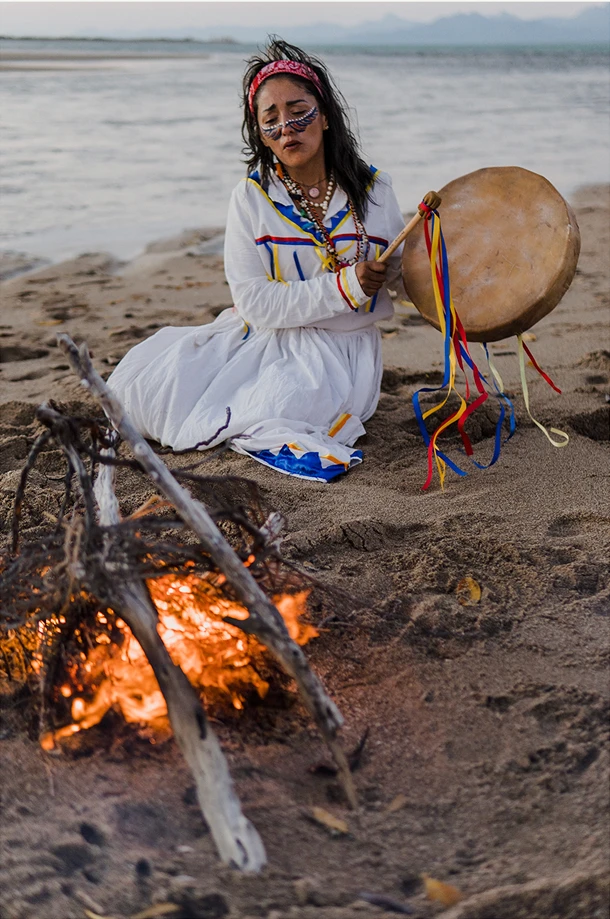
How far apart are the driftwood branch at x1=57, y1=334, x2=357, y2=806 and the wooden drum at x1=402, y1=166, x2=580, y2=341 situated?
5.35 ft

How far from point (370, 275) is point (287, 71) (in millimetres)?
768

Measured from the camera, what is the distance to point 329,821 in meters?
1.56

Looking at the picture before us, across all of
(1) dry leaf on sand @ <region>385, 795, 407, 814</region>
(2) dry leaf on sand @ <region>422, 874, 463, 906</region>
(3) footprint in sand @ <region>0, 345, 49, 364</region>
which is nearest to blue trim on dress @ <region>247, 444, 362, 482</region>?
(1) dry leaf on sand @ <region>385, 795, 407, 814</region>

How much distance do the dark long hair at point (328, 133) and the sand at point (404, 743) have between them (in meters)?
0.96

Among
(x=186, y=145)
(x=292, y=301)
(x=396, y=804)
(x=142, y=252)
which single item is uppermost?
(x=186, y=145)

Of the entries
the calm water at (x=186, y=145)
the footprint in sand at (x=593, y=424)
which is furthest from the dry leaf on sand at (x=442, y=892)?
the calm water at (x=186, y=145)

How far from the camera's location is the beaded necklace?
3230 millimetres

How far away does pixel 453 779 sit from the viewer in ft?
5.45

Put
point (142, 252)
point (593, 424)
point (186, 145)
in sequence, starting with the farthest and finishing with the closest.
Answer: point (186, 145), point (142, 252), point (593, 424)

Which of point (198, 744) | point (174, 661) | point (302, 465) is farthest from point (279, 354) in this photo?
point (198, 744)

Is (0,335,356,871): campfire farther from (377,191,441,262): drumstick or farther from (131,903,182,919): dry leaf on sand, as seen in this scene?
(377,191,441,262): drumstick

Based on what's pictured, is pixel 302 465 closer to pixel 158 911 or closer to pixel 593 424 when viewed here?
pixel 593 424

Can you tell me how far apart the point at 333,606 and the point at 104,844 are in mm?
851

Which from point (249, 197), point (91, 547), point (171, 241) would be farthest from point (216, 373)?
point (171, 241)
